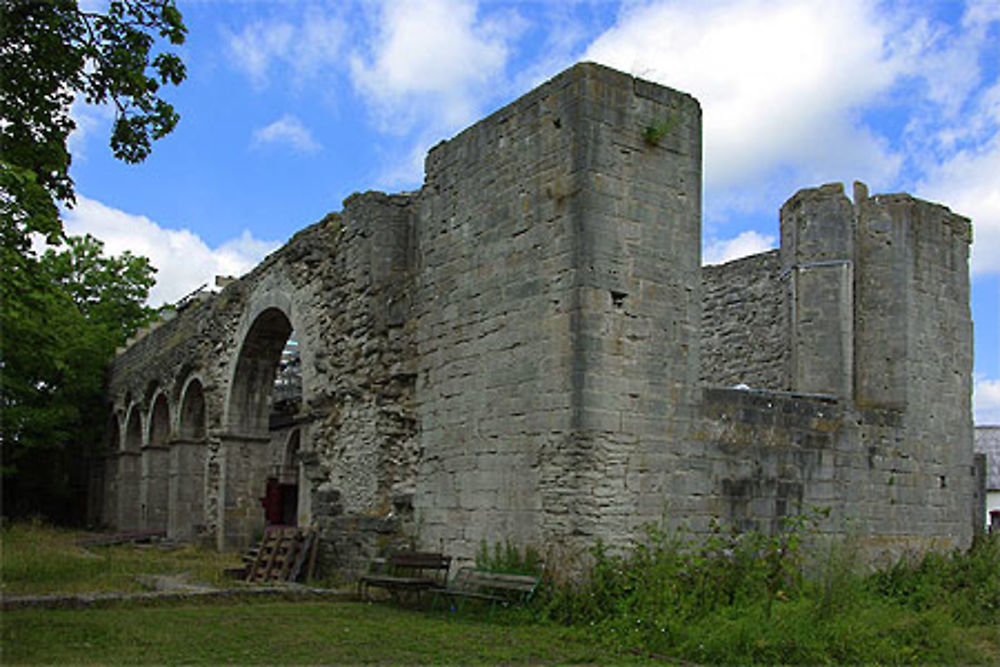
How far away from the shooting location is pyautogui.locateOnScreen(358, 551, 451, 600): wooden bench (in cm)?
1039

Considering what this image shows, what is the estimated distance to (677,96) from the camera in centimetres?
1046

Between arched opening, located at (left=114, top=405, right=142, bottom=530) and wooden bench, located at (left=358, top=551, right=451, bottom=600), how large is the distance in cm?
1792

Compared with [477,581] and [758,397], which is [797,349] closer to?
[758,397]

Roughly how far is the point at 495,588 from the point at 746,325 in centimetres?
767

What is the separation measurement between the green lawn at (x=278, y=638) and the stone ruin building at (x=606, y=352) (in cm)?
118

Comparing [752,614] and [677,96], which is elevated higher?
[677,96]

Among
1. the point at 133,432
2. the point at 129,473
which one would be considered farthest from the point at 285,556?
the point at 129,473

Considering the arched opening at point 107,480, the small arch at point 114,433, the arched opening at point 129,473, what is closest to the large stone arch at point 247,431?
the arched opening at point 129,473

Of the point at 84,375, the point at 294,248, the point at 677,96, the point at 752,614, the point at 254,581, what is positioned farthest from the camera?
the point at 84,375

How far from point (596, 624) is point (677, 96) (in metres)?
5.15

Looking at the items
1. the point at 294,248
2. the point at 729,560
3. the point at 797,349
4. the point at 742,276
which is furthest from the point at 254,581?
the point at 742,276

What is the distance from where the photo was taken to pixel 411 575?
11164 mm

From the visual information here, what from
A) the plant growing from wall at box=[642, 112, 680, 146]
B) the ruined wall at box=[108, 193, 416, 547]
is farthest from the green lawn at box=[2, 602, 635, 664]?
the plant growing from wall at box=[642, 112, 680, 146]

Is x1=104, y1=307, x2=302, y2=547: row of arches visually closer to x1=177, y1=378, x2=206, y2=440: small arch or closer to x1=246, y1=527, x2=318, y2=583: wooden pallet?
x1=177, y1=378, x2=206, y2=440: small arch
